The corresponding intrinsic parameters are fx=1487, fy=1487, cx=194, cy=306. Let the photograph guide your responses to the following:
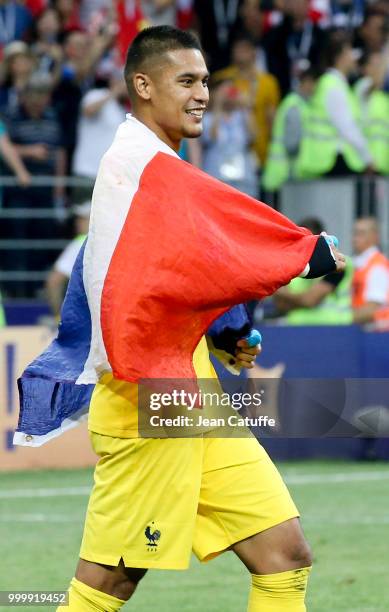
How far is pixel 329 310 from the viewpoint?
13.5 meters

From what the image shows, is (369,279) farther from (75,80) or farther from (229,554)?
(229,554)

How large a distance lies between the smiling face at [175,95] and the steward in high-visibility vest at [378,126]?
978cm

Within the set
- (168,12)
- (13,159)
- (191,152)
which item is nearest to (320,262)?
(191,152)

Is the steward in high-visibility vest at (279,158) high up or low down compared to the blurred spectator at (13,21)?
down

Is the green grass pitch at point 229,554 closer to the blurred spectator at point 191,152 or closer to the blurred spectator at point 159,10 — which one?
the blurred spectator at point 191,152

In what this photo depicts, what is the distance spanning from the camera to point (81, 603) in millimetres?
5113

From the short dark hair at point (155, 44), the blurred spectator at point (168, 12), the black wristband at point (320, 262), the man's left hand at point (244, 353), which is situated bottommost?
the man's left hand at point (244, 353)

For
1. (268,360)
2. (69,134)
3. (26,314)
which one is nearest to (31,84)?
(69,134)

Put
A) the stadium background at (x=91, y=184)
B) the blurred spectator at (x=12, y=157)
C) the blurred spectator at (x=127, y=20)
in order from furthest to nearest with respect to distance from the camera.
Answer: the blurred spectator at (x=127, y=20) < the blurred spectator at (x=12, y=157) < the stadium background at (x=91, y=184)

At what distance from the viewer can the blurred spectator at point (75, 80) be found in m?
14.9

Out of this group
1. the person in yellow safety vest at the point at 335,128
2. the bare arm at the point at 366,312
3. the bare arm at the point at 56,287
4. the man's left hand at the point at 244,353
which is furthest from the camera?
the person in yellow safety vest at the point at 335,128

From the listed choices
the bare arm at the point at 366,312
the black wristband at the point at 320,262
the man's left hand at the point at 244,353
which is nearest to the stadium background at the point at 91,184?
the bare arm at the point at 366,312

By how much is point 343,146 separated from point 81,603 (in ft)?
33.2

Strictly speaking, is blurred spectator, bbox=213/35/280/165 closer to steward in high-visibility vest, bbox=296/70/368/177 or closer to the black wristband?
steward in high-visibility vest, bbox=296/70/368/177
